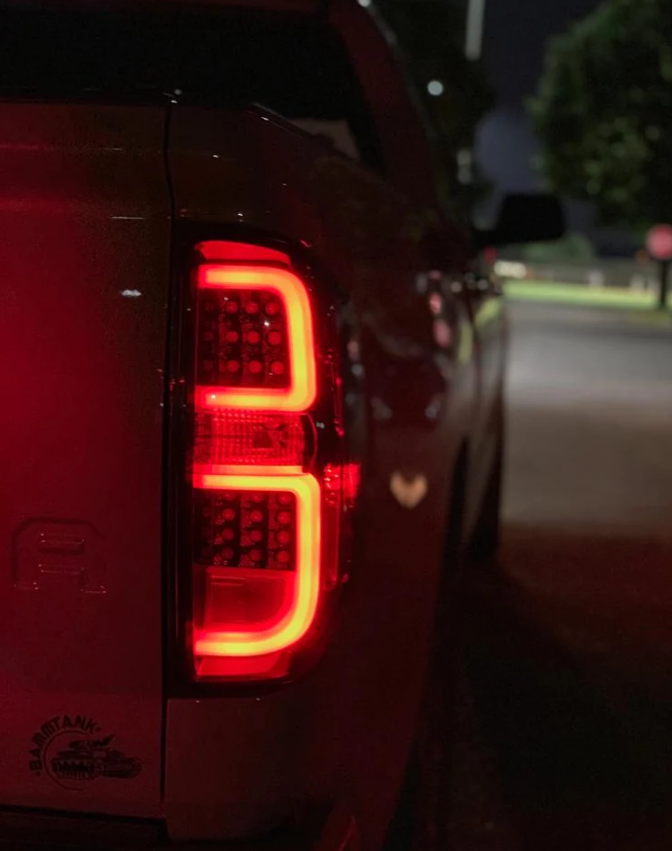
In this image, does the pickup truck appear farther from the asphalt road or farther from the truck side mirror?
the truck side mirror

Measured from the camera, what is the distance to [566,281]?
249 feet

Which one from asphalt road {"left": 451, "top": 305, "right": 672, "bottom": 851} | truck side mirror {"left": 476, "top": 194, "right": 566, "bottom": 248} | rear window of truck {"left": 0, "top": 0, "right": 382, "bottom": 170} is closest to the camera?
rear window of truck {"left": 0, "top": 0, "right": 382, "bottom": 170}

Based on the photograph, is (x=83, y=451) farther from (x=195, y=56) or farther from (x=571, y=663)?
(x=571, y=663)

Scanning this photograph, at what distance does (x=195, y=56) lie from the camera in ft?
11.8

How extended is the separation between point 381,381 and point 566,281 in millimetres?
75494

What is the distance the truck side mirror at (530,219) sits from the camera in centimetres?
489

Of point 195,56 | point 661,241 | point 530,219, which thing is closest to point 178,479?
point 195,56

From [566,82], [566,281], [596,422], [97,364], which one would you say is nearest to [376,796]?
[97,364]

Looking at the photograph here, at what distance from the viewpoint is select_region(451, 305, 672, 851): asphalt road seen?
3.73 metres

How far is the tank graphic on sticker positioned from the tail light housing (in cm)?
17

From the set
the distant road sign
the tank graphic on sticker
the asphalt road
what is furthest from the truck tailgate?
the distant road sign

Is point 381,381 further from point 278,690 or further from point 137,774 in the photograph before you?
point 137,774

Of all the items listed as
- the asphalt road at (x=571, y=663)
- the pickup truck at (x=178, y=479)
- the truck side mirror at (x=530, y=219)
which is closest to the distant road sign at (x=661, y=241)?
→ the asphalt road at (x=571, y=663)

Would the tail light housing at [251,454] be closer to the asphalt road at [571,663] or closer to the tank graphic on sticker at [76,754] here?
the tank graphic on sticker at [76,754]
